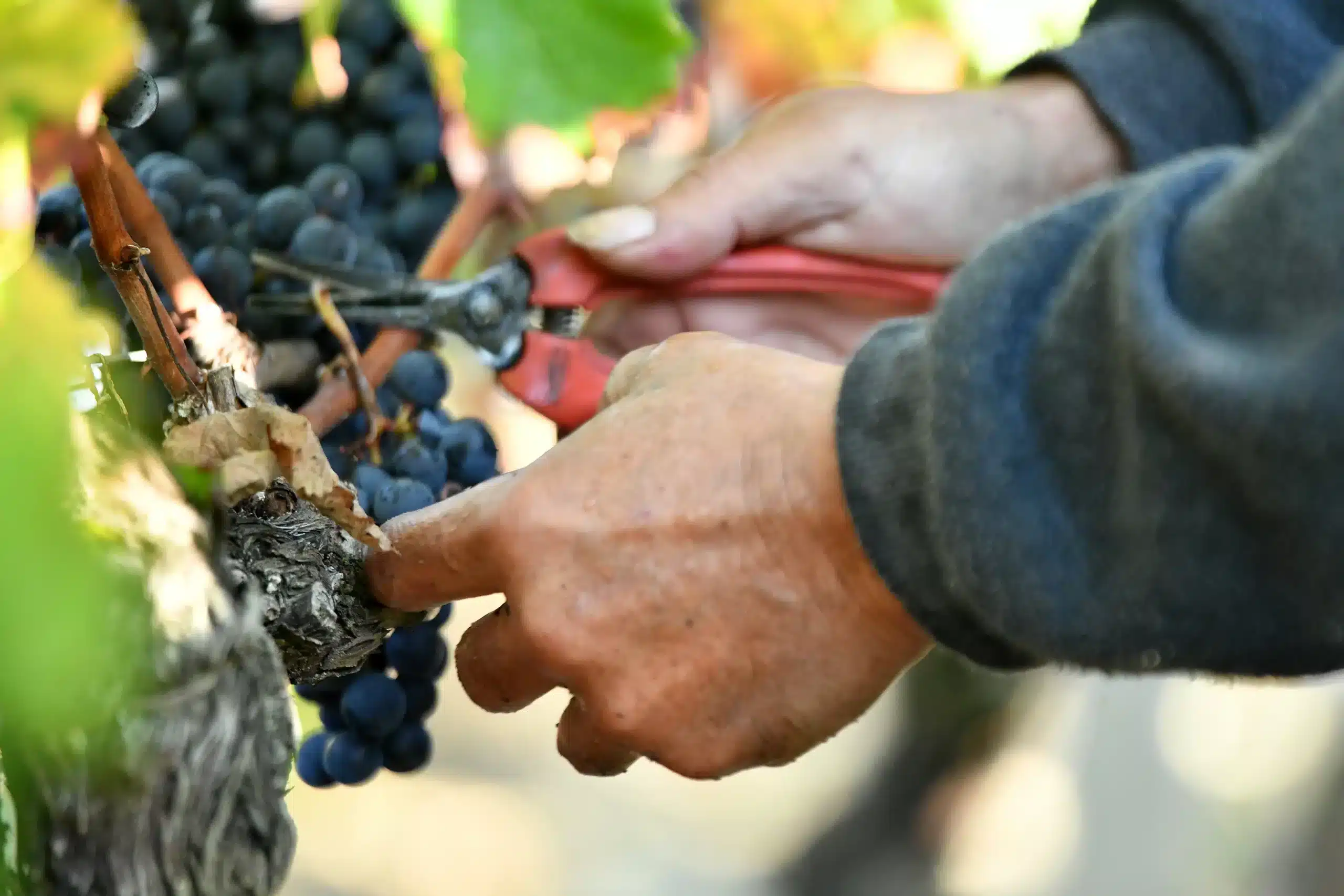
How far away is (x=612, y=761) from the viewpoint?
0.44 metres

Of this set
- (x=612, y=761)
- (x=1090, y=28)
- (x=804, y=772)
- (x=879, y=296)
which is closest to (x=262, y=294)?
(x=612, y=761)

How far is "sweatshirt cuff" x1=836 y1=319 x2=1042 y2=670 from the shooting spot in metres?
0.34

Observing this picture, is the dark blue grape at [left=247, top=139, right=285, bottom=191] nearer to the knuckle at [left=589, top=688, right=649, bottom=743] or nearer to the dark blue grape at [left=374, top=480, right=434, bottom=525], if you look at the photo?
the dark blue grape at [left=374, top=480, right=434, bottom=525]

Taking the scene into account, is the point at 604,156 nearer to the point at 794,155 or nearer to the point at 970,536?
the point at 794,155

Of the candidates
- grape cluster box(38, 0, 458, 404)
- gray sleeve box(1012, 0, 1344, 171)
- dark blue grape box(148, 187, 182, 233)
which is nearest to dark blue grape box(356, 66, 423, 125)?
grape cluster box(38, 0, 458, 404)

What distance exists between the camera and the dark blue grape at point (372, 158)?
0.52 m

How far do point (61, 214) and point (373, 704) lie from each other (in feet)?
0.71

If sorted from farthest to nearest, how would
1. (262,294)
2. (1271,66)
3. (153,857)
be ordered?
(1271,66)
(262,294)
(153,857)

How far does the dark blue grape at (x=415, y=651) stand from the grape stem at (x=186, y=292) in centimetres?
12

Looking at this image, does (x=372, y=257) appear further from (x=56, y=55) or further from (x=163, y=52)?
(x=56, y=55)

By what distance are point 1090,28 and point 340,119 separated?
40cm

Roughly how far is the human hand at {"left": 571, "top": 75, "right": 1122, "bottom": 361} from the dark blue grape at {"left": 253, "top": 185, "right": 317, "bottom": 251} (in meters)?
0.19

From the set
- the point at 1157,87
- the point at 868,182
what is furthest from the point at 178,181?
the point at 1157,87

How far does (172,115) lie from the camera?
49cm
